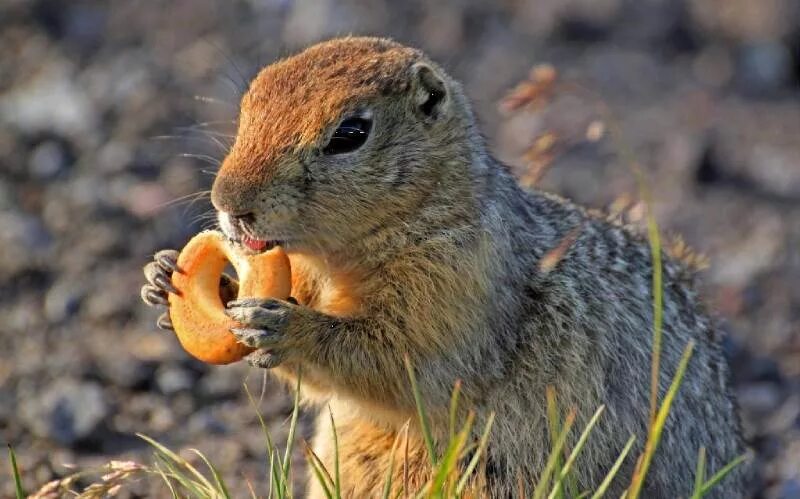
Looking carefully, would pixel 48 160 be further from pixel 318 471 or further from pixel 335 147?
pixel 318 471

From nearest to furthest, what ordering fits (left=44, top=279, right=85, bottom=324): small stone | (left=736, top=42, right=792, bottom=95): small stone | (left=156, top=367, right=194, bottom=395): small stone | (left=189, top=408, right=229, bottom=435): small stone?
(left=189, top=408, right=229, bottom=435): small stone → (left=156, top=367, right=194, bottom=395): small stone → (left=44, top=279, right=85, bottom=324): small stone → (left=736, top=42, right=792, bottom=95): small stone

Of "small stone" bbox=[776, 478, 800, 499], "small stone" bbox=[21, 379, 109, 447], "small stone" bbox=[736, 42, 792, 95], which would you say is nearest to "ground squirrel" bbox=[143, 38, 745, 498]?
"small stone" bbox=[776, 478, 800, 499]

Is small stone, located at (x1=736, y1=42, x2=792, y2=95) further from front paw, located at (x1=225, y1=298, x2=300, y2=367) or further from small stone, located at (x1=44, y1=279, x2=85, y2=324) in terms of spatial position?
front paw, located at (x1=225, y1=298, x2=300, y2=367)

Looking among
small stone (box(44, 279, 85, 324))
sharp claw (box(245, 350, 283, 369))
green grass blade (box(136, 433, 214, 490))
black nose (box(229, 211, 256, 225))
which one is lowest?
small stone (box(44, 279, 85, 324))

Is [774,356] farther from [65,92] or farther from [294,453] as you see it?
[65,92]

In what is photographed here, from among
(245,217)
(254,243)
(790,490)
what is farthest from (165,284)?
(790,490)

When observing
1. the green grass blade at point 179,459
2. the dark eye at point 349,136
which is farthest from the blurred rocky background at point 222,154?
the green grass blade at point 179,459

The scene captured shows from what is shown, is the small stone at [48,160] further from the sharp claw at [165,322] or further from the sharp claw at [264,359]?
the sharp claw at [264,359]

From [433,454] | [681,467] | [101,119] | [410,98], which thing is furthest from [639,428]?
[101,119]
